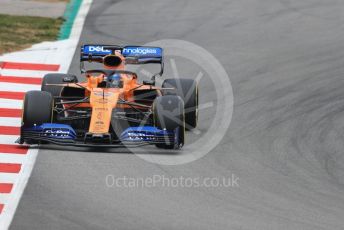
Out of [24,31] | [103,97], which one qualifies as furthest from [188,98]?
[24,31]

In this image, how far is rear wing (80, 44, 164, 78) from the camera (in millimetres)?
18094

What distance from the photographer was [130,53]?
18.2 metres

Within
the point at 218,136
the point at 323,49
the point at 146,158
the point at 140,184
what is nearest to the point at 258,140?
the point at 218,136

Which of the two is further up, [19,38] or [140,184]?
[19,38]

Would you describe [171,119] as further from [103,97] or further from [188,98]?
[188,98]

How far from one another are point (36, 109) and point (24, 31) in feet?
28.0

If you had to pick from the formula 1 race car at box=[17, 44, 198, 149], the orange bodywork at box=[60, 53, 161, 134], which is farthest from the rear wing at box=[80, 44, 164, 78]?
the orange bodywork at box=[60, 53, 161, 134]

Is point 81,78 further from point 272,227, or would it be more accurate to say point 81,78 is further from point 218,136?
point 272,227

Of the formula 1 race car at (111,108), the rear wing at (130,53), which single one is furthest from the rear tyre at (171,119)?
the rear wing at (130,53)

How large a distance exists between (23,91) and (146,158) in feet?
16.2

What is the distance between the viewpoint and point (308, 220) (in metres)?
13.3

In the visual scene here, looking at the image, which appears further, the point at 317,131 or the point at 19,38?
the point at 19,38

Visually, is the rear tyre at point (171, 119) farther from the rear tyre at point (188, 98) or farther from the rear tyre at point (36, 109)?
the rear tyre at point (36, 109)

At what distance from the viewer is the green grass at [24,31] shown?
23641 mm
